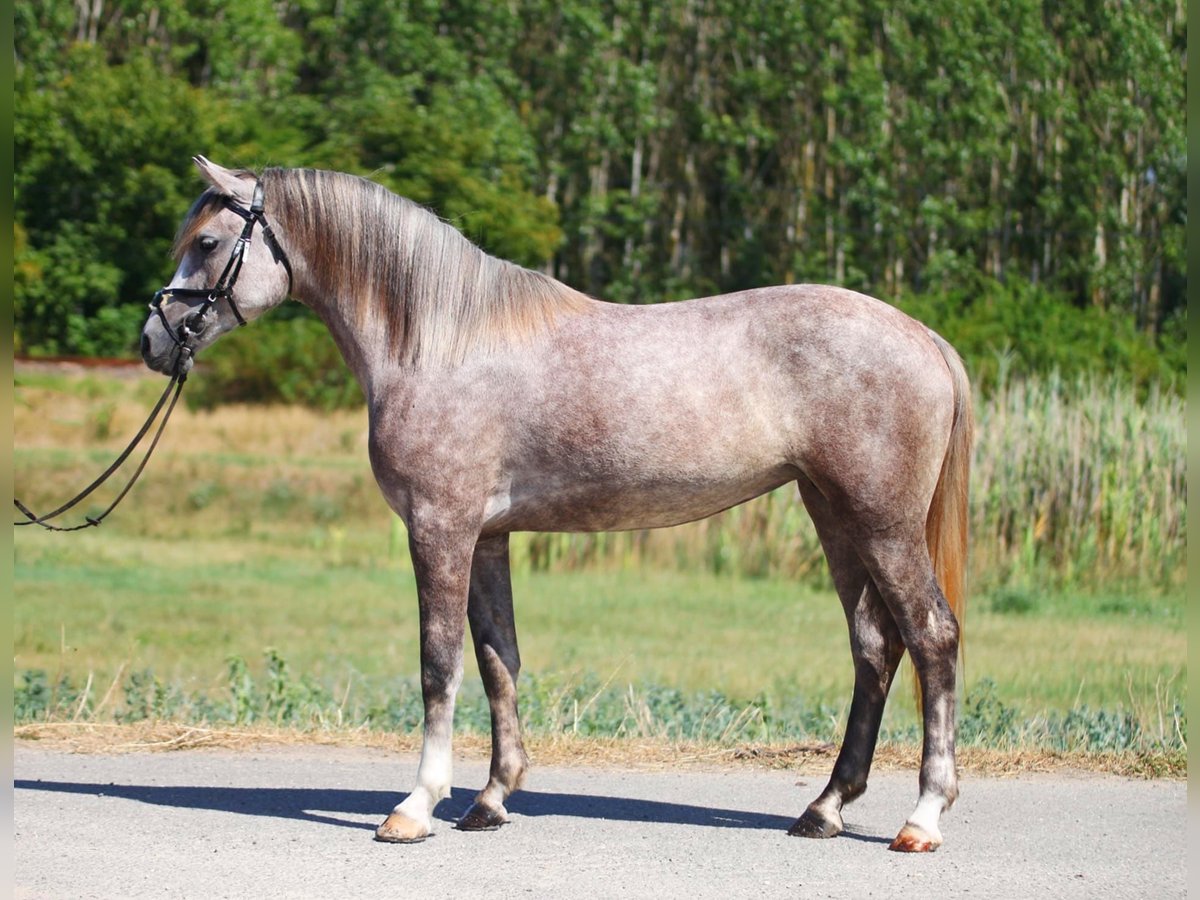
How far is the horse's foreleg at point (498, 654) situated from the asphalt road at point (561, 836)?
194mm

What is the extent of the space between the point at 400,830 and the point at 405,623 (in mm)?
11539

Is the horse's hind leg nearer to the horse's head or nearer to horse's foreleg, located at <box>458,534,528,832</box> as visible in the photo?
horse's foreleg, located at <box>458,534,528,832</box>

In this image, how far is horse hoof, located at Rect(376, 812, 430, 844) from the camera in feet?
19.0

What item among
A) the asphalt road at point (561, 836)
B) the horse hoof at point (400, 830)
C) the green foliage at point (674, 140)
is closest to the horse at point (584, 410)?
the horse hoof at point (400, 830)

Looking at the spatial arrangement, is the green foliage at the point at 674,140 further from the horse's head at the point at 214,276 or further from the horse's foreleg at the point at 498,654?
the horse's head at the point at 214,276

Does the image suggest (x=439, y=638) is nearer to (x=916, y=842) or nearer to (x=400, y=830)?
(x=400, y=830)

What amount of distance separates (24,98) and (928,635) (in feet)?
116

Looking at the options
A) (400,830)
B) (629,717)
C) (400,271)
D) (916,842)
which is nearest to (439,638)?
(400,830)

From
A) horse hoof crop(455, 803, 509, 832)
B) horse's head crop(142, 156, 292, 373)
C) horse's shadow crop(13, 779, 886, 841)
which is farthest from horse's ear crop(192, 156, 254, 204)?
horse hoof crop(455, 803, 509, 832)

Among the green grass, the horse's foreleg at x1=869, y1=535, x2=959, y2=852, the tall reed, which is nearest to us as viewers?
the horse's foreleg at x1=869, y1=535, x2=959, y2=852

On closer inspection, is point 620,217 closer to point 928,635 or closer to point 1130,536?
point 1130,536

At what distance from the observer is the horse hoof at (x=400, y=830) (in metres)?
5.79

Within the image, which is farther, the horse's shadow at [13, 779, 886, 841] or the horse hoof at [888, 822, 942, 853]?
the horse's shadow at [13, 779, 886, 841]

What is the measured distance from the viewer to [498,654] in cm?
633
